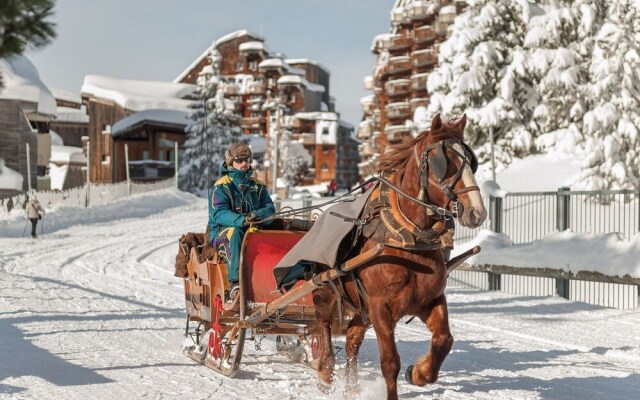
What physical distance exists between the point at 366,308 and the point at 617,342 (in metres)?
5.66

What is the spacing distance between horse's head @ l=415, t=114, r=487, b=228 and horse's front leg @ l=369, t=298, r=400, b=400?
91cm

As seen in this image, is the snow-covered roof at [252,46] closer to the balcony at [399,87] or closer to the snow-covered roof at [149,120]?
the snow-covered roof at [149,120]

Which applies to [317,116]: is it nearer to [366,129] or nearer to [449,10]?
[366,129]

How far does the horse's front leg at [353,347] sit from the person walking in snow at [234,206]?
4.80ft

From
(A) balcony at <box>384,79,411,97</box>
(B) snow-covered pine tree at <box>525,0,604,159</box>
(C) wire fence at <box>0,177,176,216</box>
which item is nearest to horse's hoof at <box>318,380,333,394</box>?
(B) snow-covered pine tree at <box>525,0,604,159</box>

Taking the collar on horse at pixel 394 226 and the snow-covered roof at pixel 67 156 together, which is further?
the snow-covered roof at pixel 67 156

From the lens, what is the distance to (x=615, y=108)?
25.9 metres

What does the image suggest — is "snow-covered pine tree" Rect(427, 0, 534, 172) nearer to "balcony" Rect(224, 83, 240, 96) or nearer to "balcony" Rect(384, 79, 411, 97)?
"balcony" Rect(384, 79, 411, 97)

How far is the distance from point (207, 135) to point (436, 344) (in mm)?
58142

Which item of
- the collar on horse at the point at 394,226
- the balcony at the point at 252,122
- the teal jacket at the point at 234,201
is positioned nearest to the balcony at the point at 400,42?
the balcony at the point at 252,122

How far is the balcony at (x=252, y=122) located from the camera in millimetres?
84812

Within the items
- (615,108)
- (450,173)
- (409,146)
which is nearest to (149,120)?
(615,108)

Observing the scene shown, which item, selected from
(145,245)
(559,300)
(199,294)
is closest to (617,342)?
(559,300)

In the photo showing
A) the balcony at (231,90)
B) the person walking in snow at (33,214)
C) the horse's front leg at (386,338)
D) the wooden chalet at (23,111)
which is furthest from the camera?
the balcony at (231,90)
